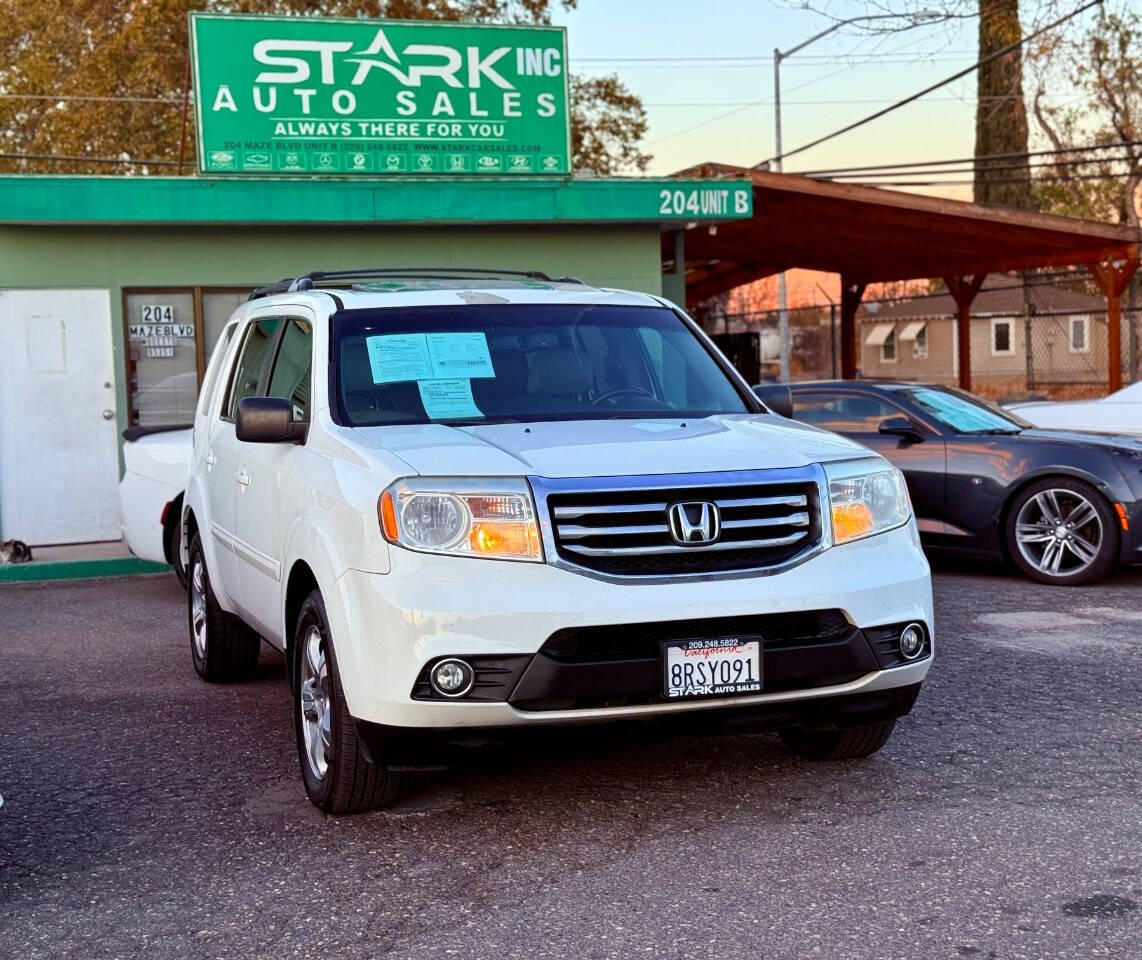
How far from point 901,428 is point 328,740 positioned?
22.8ft

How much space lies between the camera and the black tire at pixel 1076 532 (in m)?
9.95

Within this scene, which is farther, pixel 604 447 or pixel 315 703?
pixel 315 703

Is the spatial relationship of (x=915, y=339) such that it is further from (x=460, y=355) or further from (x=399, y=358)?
(x=399, y=358)

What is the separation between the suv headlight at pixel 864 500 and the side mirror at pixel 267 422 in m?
2.01

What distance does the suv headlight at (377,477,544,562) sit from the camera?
4.62 metres

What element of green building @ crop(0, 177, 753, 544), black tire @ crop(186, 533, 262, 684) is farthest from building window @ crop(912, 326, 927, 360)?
black tire @ crop(186, 533, 262, 684)

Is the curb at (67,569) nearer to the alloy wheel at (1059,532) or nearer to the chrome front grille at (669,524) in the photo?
the alloy wheel at (1059,532)

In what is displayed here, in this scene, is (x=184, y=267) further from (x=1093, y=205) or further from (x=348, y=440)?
(x=1093, y=205)

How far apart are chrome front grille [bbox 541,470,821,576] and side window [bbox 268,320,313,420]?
151cm

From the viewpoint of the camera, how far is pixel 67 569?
39.6 feet

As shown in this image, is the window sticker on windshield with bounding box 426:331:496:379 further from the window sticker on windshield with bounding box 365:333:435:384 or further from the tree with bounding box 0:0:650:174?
the tree with bounding box 0:0:650:174

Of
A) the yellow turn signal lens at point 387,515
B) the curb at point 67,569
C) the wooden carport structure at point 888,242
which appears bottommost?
the curb at point 67,569

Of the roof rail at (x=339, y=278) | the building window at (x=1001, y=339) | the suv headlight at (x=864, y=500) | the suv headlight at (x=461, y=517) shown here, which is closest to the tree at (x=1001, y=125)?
the building window at (x=1001, y=339)

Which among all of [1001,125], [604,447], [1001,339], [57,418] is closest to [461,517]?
[604,447]
